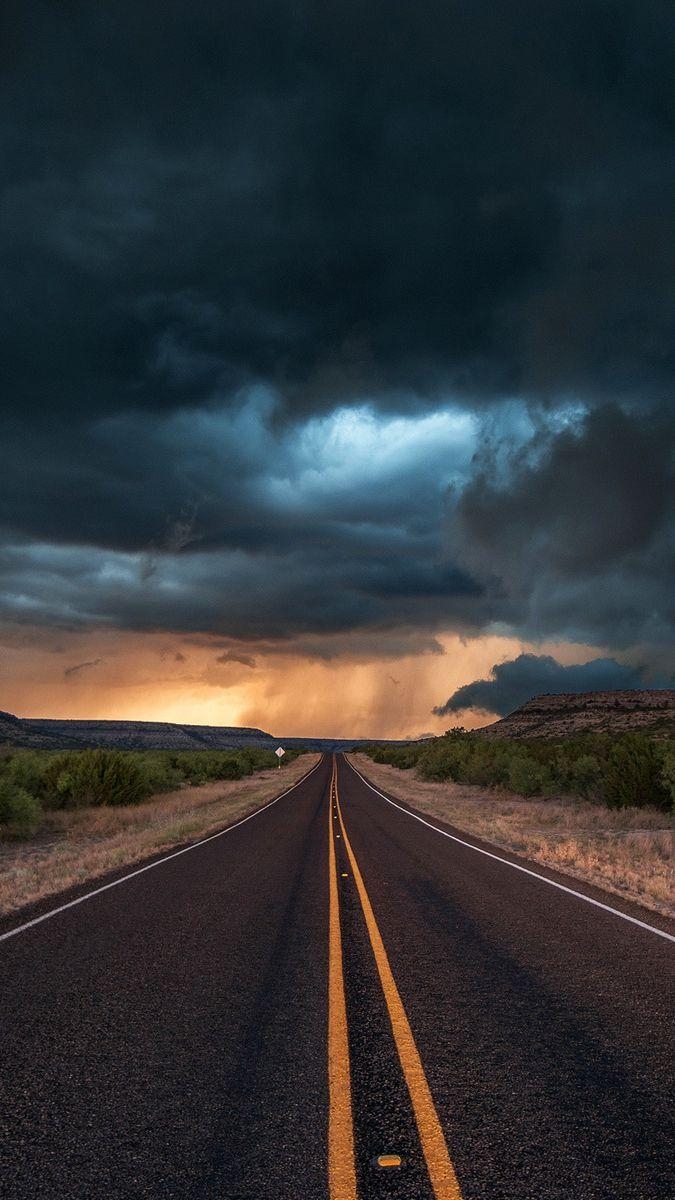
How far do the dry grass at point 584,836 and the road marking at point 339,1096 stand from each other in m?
5.89

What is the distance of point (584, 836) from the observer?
20.2 meters

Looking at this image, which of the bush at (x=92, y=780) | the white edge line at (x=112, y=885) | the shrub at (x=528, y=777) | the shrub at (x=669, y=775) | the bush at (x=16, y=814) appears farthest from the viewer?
the shrub at (x=528, y=777)

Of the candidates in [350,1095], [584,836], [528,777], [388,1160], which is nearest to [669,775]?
[584,836]

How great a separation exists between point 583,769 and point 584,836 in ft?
38.7

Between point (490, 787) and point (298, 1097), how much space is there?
39137 mm

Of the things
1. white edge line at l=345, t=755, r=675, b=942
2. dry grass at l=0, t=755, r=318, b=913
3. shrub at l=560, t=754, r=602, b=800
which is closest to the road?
white edge line at l=345, t=755, r=675, b=942

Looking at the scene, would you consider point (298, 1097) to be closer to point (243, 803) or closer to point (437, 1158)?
point (437, 1158)

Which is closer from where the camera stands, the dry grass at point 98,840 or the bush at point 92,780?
the dry grass at point 98,840

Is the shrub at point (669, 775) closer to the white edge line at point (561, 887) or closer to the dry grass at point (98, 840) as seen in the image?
the white edge line at point (561, 887)

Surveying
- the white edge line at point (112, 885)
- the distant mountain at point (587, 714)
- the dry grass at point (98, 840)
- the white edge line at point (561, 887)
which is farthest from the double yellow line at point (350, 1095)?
the distant mountain at point (587, 714)

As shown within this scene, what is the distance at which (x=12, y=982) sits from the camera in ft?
22.5

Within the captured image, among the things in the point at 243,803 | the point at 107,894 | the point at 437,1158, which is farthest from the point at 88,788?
the point at 437,1158

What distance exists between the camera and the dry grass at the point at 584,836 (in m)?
12.6

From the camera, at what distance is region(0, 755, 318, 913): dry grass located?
503 inches
